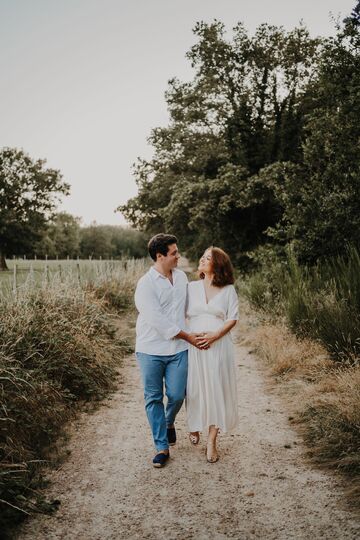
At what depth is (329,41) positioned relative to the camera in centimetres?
935

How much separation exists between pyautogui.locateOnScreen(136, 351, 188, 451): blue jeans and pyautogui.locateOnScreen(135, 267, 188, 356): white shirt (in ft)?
0.26

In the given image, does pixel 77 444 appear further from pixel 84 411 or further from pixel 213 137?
pixel 213 137

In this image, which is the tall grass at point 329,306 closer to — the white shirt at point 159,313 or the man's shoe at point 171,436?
the man's shoe at point 171,436

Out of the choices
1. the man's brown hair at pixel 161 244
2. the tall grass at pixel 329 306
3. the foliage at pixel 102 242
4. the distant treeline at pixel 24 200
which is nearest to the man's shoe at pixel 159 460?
the man's brown hair at pixel 161 244

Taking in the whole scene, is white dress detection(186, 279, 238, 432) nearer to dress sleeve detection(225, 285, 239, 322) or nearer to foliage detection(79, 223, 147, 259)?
dress sleeve detection(225, 285, 239, 322)

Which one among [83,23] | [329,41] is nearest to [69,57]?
[83,23]

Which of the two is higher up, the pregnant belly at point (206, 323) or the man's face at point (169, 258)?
the man's face at point (169, 258)

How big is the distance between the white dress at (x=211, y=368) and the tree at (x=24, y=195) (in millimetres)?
40048

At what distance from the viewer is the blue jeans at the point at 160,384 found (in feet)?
12.4

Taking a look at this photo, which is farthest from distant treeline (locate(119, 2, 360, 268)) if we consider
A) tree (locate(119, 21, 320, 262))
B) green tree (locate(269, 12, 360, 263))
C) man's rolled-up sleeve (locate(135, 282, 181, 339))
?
man's rolled-up sleeve (locate(135, 282, 181, 339))

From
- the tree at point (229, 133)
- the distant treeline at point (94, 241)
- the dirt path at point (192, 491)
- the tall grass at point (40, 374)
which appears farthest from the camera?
the distant treeline at point (94, 241)

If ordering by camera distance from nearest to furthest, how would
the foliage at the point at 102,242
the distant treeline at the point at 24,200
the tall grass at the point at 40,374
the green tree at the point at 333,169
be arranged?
the tall grass at the point at 40,374
the green tree at the point at 333,169
the distant treeline at the point at 24,200
the foliage at the point at 102,242

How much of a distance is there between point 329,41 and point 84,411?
8803mm

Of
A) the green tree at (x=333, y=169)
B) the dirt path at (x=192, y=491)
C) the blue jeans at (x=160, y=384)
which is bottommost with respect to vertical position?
the dirt path at (x=192, y=491)
